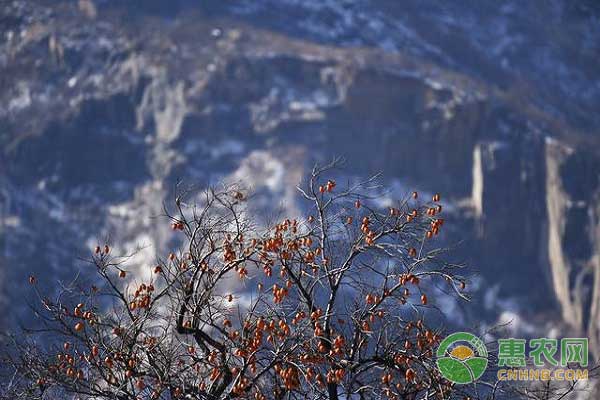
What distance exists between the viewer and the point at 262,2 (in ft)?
343

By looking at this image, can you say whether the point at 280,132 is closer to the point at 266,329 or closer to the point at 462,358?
the point at 462,358

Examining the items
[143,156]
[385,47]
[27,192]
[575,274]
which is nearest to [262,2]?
[385,47]

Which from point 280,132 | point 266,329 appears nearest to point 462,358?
point 266,329

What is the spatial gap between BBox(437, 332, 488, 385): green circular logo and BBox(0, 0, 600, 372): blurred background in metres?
58.7

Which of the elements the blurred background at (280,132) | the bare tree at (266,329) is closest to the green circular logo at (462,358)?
the bare tree at (266,329)

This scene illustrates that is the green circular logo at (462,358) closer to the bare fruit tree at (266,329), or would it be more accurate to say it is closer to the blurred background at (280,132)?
the bare fruit tree at (266,329)

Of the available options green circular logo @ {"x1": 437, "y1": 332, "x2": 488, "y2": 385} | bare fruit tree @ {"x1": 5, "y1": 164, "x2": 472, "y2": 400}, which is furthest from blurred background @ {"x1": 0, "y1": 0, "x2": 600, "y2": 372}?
bare fruit tree @ {"x1": 5, "y1": 164, "x2": 472, "y2": 400}

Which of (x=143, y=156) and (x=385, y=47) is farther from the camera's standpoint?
(x=385, y=47)

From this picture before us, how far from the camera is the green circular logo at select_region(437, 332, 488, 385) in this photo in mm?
13625

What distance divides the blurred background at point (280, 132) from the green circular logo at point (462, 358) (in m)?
58.7

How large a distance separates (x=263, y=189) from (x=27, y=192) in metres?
19.1

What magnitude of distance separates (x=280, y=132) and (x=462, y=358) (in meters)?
75.3

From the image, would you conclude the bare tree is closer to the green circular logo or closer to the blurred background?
the green circular logo

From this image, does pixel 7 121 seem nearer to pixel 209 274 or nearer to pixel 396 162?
pixel 396 162
